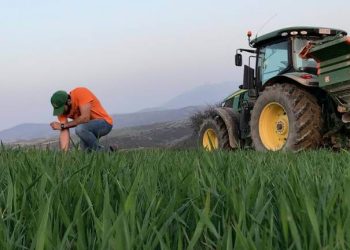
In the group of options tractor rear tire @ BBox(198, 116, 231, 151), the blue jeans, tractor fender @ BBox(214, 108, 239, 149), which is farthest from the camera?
tractor rear tire @ BBox(198, 116, 231, 151)

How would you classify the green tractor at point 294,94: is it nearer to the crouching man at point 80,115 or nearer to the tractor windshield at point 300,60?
the tractor windshield at point 300,60

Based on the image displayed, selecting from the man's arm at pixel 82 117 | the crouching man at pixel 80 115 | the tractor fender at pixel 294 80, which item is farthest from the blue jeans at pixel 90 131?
the tractor fender at pixel 294 80

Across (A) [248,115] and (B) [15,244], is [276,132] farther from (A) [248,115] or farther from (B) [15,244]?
(B) [15,244]

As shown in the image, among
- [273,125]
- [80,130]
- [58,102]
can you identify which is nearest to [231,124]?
[273,125]

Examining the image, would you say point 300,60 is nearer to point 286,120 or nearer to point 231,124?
point 286,120

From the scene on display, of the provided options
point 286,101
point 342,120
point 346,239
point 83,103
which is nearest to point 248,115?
point 286,101

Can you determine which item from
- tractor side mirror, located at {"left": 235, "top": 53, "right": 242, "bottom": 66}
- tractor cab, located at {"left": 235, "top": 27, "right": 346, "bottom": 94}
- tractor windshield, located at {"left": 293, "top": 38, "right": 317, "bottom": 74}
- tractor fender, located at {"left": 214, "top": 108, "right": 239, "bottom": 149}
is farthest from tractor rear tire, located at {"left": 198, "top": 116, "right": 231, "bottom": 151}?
tractor windshield, located at {"left": 293, "top": 38, "right": 317, "bottom": 74}

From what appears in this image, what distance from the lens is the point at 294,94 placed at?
20.6ft

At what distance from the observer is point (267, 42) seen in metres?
7.60

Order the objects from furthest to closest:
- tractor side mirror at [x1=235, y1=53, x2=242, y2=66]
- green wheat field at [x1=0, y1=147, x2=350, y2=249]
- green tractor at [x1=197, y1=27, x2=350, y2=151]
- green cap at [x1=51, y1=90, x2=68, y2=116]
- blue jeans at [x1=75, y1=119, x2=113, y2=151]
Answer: tractor side mirror at [x1=235, y1=53, x2=242, y2=66] → blue jeans at [x1=75, y1=119, x2=113, y2=151] → green cap at [x1=51, y1=90, x2=68, y2=116] → green tractor at [x1=197, y1=27, x2=350, y2=151] → green wheat field at [x1=0, y1=147, x2=350, y2=249]

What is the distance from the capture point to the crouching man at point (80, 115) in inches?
239

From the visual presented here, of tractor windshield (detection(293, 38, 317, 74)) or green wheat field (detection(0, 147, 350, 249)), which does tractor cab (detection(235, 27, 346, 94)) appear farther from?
green wheat field (detection(0, 147, 350, 249))

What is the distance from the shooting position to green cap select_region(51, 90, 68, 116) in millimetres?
6047

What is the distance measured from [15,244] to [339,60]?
17.7ft
